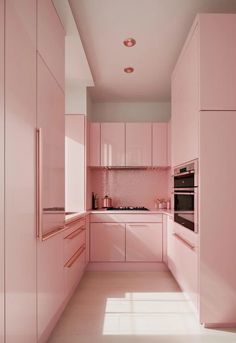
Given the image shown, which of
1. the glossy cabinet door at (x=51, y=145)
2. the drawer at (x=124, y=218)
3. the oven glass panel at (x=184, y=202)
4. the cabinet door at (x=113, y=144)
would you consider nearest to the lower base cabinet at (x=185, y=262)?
the oven glass panel at (x=184, y=202)

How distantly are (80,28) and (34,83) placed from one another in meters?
1.28

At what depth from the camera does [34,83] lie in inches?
75.5

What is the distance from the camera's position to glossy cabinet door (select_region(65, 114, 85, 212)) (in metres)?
4.32

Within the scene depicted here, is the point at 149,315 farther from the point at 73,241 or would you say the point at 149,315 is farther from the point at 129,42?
the point at 129,42

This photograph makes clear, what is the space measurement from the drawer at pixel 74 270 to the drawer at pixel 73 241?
56mm

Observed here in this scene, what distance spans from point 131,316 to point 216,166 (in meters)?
1.57

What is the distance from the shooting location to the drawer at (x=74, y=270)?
294 cm

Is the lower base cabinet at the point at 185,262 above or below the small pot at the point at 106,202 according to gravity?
below

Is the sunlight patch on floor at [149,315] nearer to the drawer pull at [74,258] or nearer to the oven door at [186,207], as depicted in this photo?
the drawer pull at [74,258]

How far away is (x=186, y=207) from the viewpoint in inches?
117

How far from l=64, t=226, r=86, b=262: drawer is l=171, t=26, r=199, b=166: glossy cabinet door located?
141 centimetres

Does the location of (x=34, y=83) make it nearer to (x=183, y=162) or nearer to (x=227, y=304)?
(x=183, y=162)

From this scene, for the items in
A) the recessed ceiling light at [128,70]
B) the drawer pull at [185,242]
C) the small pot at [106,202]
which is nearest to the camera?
the drawer pull at [185,242]

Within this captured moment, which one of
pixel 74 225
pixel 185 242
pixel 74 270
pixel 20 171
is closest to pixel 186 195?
pixel 185 242
